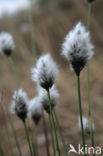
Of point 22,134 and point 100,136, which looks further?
point 22,134

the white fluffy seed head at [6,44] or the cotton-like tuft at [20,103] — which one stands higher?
the white fluffy seed head at [6,44]

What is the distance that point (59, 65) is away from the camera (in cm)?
349

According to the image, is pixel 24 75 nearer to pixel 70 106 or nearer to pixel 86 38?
pixel 70 106

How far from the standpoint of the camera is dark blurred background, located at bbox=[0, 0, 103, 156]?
205cm

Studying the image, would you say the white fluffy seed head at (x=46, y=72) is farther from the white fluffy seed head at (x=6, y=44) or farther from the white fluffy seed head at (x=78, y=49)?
the white fluffy seed head at (x=6, y=44)

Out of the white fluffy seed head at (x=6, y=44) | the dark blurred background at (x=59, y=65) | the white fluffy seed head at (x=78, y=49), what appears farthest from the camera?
the dark blurred background at (x=59, y=65)

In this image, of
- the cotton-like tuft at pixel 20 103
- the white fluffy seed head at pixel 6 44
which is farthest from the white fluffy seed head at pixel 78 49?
the white fluffy seed head at pixel 6 44

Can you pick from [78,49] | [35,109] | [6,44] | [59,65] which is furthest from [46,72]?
[59,65]

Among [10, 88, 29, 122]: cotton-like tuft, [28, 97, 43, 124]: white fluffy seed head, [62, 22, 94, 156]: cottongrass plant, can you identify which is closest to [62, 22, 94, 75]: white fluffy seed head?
[62, 22, 94, 156]: cottongrass plant

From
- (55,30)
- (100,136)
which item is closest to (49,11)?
(55,30)

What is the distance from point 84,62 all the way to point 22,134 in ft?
5.20

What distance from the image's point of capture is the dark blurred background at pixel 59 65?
2.05m

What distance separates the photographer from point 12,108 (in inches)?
35.6

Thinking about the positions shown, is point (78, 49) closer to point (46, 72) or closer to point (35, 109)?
point (46, 72)
